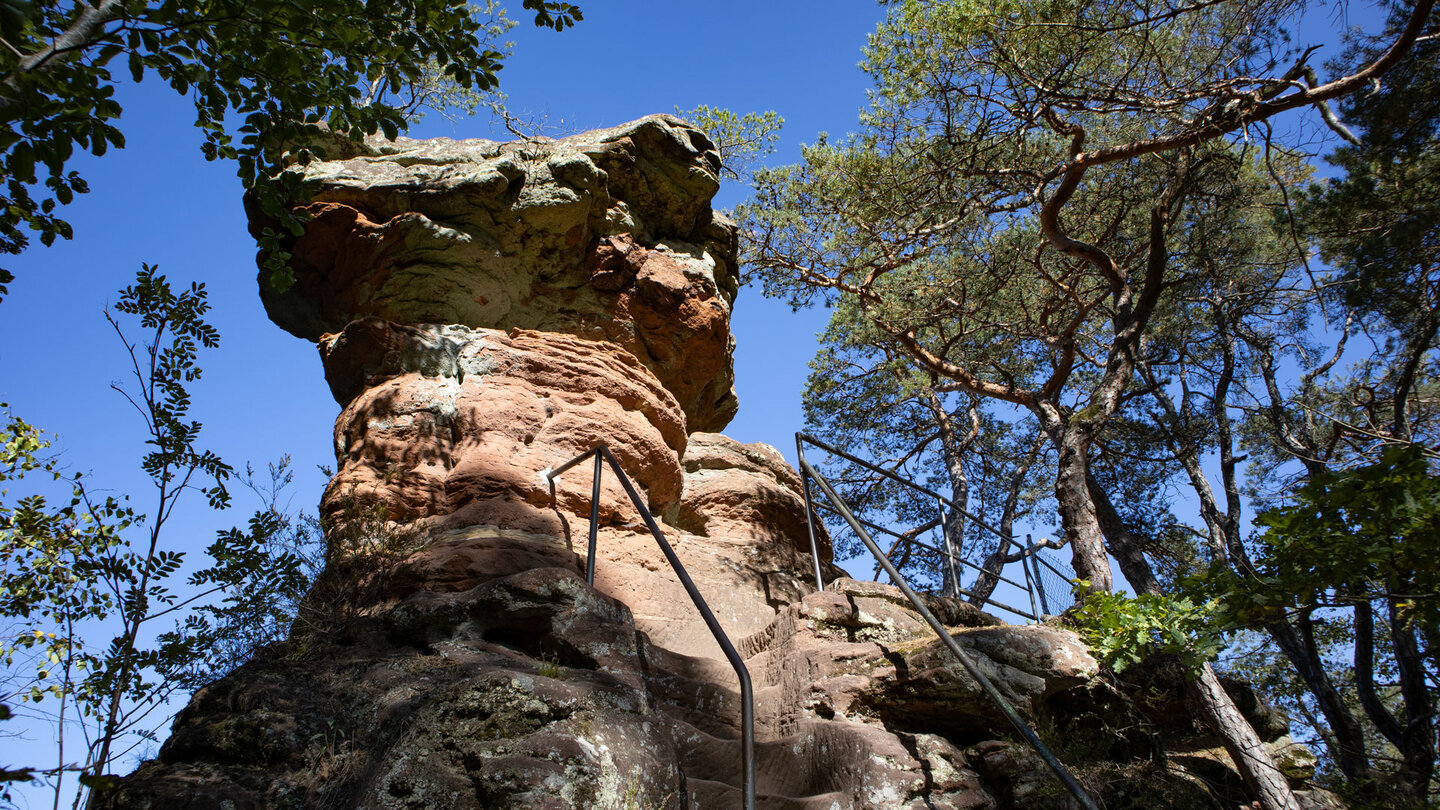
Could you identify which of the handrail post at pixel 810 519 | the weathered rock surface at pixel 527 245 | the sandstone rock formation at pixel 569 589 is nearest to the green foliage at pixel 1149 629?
the sandstone rock formation at pixel 569 589

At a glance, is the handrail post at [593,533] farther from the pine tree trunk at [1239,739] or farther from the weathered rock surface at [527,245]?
the pine tree trunk at [1239,739]

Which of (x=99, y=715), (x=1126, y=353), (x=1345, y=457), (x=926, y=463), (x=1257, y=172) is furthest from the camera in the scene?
(x=926, y=463)

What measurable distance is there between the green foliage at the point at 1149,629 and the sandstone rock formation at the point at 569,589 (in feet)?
0.55

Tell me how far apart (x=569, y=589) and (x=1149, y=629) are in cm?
310

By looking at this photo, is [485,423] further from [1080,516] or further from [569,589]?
[1080,516]

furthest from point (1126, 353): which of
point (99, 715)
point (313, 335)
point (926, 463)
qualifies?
point (99, 715)

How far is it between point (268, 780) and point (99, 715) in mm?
1665

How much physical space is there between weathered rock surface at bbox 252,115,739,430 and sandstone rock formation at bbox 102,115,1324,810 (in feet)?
0.08

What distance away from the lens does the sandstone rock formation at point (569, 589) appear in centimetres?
329

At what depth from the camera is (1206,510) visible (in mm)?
10367

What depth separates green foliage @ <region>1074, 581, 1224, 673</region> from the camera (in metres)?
3.95

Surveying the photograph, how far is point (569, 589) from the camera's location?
4445 millimetres

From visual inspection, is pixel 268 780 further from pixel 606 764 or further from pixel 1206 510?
pixel 1206 510

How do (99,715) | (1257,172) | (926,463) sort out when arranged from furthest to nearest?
(926,463) → (1257,172) → (99,715)
